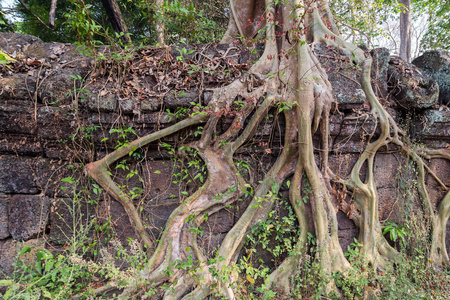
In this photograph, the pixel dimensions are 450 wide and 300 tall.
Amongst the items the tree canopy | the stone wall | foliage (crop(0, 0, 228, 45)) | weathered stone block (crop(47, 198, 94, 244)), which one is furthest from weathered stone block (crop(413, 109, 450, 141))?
weathered stone block (crop(47, 198, 94, 244))

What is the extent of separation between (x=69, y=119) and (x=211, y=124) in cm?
157

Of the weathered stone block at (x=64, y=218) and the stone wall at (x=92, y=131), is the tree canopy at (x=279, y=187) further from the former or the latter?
the weathered stone block at (x=64, y=218)

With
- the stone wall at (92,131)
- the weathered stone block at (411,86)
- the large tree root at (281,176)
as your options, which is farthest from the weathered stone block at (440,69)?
the stone wall at (92,131)

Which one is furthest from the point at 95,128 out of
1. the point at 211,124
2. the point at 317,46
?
the point at 317,46

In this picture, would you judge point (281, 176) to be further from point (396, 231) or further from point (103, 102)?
point (103, 102)

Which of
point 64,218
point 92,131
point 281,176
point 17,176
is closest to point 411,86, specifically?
point 281,176

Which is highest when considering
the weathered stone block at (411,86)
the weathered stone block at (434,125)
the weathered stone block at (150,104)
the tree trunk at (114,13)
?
the tree trunk at (114,13)

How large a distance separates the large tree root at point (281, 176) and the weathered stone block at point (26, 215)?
71 cm

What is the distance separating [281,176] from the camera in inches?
111

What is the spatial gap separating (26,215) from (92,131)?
118 centimetres

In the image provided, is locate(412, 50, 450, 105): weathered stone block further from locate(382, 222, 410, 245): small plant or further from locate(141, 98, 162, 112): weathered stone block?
locate(141, 98, 162, 112): weathered stone block

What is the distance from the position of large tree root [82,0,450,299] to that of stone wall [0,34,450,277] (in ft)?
0.49

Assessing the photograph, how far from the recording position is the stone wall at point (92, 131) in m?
2.66

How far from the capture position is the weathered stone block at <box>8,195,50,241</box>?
2648mm
